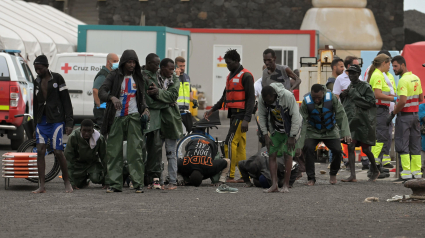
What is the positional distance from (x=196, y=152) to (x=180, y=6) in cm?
2488

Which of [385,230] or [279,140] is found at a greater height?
[279,140]

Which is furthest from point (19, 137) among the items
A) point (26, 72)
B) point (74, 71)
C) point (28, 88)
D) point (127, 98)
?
point (127, 98)

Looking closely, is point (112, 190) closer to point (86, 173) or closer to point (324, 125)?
point (86, 173)

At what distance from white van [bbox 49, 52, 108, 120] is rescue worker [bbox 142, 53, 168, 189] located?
9.04 m

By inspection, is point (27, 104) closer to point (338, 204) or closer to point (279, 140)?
point (279, 140)

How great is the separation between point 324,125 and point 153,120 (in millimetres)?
2491

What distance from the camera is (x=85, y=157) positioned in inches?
380

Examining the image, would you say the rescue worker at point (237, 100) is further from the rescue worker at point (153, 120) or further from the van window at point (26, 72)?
the van window at point (26, 72)

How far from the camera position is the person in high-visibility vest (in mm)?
10844

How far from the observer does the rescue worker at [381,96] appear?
11.4 metres

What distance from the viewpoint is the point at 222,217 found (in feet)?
24.2

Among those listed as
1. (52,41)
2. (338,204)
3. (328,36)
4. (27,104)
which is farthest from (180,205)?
(328,36)

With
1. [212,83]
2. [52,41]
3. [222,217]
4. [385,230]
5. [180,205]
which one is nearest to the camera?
[385,230]

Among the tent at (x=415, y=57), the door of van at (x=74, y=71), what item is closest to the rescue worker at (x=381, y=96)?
the tent at (x=415, y=57)
